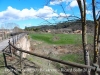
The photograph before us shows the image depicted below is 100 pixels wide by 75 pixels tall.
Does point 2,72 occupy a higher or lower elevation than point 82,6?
lower

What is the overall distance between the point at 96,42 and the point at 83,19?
3.16 ft

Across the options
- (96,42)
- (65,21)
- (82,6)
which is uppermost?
(82,6)

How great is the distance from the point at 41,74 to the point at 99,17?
13.3ft

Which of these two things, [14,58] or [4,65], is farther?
[14,58]

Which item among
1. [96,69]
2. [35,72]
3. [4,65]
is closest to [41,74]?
[35,72]

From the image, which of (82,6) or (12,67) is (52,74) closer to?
(12,67)

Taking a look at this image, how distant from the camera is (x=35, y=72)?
880 centimetres

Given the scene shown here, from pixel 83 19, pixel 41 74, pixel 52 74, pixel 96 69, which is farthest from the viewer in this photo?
pixel 52 74

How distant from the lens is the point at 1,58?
39.6 feet

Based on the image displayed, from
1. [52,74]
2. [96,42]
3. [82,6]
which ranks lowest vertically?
[52,74]

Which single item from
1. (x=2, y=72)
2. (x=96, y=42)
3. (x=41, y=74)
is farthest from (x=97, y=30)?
(x=2, y=72)

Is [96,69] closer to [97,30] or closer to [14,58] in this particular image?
[97,30]

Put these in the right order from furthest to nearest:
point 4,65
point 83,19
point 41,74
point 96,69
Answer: point 4,65
point 41,74
point 83,19
point 96,69

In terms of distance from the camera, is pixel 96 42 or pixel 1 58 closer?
pixel 96 42
